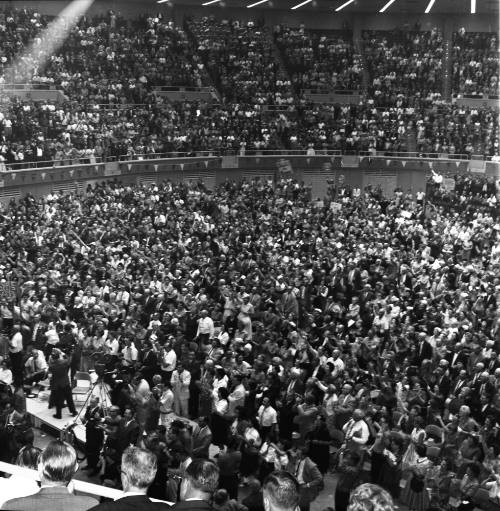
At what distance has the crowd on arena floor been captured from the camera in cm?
1083

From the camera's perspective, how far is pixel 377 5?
40031 millimetres

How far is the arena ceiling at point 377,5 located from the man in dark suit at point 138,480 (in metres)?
36.3

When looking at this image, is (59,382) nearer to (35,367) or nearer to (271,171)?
(35,367)

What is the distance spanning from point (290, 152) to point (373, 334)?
21.9m

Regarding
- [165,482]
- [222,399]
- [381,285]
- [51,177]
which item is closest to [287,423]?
[222,399]

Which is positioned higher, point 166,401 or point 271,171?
point 271,171

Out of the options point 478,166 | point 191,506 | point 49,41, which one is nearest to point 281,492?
point 191,506

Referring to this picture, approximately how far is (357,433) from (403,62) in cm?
3087

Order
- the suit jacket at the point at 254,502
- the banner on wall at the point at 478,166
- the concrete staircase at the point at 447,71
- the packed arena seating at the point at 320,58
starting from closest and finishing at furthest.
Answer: the suit jacket at the point at 254,502
the banner on wall at the point at 478,166
the concrete staircase at the point at 447,71
the packed arena seating at the point at 320,58

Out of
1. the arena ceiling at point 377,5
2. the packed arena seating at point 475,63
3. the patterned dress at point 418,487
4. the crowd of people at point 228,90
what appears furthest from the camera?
the arena ceiling at point 377,5

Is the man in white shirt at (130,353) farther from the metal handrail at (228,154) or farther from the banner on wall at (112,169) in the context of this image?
the banner on wall at (112,169)

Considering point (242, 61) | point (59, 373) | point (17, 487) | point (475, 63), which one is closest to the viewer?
point (17, 487)

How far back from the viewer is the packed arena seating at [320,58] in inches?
1559

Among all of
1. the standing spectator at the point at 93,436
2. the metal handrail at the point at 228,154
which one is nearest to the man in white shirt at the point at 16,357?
the standing spectator at the point at 93,436
